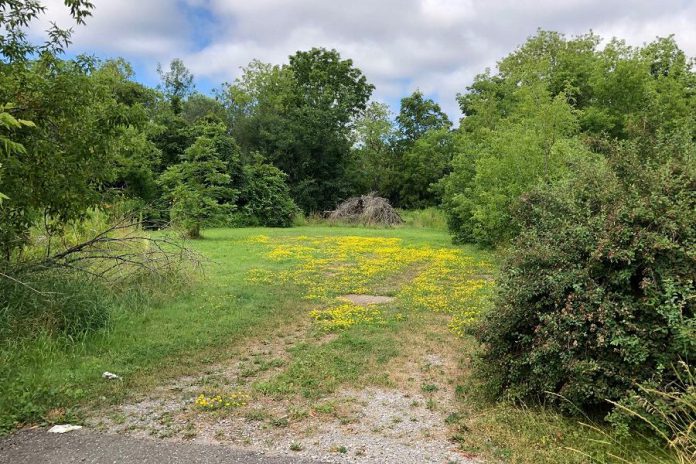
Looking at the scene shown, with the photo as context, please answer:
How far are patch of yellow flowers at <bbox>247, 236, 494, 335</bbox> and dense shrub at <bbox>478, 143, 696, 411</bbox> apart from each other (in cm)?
143

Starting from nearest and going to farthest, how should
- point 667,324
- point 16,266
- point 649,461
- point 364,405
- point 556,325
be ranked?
point 649,461 → point 667,324 → point 556,325 → point 364,405 → point 16,266

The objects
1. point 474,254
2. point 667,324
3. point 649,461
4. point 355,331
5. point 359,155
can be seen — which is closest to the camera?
point 649,461

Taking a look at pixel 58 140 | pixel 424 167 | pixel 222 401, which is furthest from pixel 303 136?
pixel 222 401

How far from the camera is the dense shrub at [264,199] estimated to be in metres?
29.2

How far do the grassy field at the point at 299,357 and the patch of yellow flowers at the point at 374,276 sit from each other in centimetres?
6

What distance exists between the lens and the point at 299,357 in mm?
6254

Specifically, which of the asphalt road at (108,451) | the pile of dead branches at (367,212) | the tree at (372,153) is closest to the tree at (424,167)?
the tree at (372,153)

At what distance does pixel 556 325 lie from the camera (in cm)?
418

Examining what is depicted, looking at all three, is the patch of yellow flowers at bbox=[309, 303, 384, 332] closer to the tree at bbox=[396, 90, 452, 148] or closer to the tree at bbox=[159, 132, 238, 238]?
the tree at bbox=[159, 132, 238, 238]

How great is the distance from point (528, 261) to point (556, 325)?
32.9 inches

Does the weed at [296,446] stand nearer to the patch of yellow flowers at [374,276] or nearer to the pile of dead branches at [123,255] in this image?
the patch of yellow flowers at [374,276]

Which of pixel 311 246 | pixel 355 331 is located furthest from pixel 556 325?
pixel 311 246

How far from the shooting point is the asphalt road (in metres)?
3.60

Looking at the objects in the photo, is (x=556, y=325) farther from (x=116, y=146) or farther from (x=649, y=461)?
(x=116, y=146)
